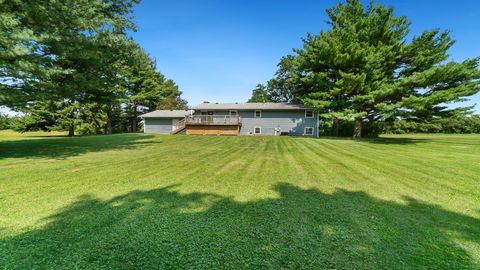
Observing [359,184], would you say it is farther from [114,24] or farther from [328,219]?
[114,24]

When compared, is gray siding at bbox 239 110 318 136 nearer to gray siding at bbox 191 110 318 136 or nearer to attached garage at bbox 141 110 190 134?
gray siding at bbox 191 110 318 136

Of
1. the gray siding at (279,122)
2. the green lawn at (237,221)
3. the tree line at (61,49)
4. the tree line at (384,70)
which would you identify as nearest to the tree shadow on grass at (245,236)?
the green lawn at (237,221)

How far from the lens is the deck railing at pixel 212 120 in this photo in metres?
24.3

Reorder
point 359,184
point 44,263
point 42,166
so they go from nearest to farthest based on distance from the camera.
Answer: point 44,263, point 359,184, point 42,166

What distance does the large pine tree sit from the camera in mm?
15297

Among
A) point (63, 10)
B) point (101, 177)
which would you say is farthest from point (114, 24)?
point (101, 177)

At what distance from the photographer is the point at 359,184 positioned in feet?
16.1

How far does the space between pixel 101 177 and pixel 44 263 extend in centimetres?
357

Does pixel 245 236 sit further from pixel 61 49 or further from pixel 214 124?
pixel 214 124

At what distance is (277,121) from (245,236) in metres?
22.7

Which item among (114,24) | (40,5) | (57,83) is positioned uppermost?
(114,24)

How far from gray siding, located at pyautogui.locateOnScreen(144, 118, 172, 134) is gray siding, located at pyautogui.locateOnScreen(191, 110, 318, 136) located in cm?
697

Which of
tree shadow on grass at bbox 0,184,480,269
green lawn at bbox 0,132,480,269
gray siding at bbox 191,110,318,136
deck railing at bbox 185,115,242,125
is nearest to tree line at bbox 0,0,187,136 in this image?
green lawn at bbox 0,132,480,269

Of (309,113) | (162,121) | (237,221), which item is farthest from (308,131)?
(237,221)
